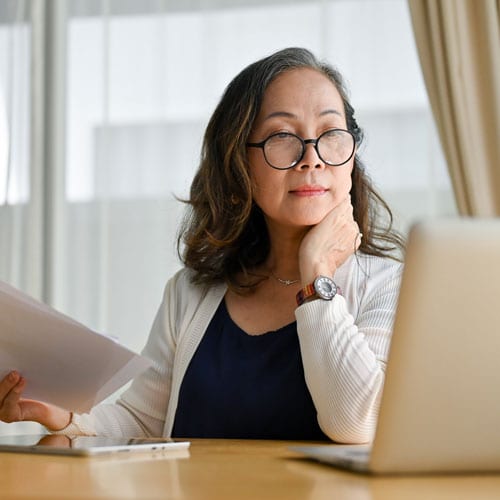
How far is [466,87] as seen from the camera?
3.10m

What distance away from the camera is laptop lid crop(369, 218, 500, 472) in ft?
2.40

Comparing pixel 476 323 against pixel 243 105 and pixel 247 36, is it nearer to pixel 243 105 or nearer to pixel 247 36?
pixel 243 105

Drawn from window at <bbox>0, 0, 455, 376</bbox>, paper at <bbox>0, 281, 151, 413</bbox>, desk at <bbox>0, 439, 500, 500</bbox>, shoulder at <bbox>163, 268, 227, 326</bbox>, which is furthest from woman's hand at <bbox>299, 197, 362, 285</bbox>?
window at <bbox>0, 0, 455, 376</bbox>

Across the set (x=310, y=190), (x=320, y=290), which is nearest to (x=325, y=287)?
(x=320, y=290)

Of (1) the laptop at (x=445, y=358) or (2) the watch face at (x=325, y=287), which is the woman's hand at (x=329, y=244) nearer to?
(2) the watch face at (x=325, y=287)

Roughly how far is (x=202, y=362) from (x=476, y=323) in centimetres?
118

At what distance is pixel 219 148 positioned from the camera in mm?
2102

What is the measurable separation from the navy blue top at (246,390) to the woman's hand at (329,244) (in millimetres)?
159

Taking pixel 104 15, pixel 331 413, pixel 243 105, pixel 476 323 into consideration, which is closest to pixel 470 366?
pixel 476 323

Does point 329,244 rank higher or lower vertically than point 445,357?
higher

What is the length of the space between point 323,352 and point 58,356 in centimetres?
47

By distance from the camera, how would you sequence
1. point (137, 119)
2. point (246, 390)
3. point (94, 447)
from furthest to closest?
1. point (137, 119)
2. point (246, 390)
3. point (94, 447)

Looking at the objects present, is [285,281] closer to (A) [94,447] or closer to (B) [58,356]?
(B) [58,356]

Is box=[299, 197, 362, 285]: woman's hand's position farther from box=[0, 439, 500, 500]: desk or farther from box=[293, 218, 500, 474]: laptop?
box=[293, 218, 500, 474]: laptop
